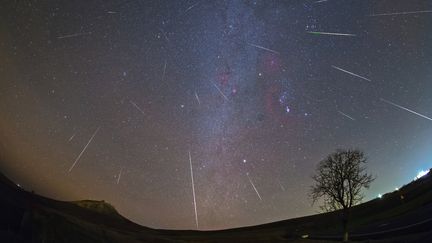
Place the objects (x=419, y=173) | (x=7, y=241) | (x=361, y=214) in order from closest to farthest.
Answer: (x=7, y=241)
(x=361, y=214)
(x=419, y=173)

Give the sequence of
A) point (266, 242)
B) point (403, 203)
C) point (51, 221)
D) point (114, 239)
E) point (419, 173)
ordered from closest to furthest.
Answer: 1. point (51, 221)
2. point (114, 239)
3. point (266, 242)
4. point (403, 203)
5. point (419, 173)

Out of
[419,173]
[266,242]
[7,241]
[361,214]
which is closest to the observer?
[7,241]

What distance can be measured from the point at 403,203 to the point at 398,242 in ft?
220

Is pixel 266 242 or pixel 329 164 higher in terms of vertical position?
pixel 329 164

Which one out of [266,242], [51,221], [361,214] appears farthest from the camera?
[361,214]

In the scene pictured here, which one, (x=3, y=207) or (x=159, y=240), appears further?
(x=159, y=240)

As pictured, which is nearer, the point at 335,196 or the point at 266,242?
the point at 335,196

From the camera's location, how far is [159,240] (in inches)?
2244

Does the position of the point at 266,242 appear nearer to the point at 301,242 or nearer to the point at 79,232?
the point at 301,242

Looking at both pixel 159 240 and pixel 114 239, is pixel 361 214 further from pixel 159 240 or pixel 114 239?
pixel 114 239

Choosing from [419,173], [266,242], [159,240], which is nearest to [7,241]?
[159,240]

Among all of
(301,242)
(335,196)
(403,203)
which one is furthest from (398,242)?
(403,203)

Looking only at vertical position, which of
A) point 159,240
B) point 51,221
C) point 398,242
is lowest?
point 398,242

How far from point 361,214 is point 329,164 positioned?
64953 millimetres
